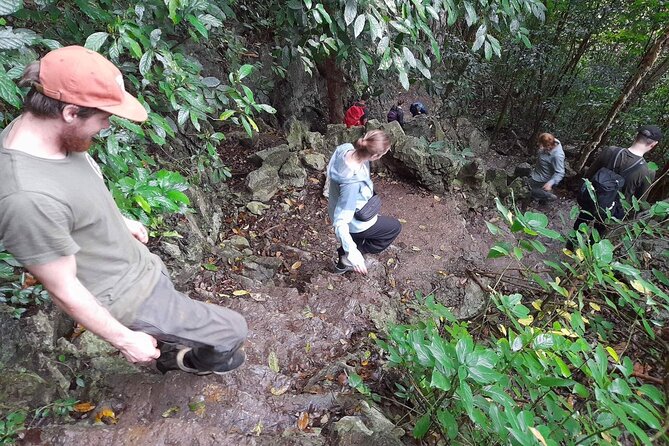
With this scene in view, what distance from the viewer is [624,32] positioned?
7.74 m

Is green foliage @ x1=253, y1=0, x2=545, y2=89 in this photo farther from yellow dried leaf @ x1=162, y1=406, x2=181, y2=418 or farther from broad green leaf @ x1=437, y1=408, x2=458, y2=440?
yellow dried leaf @ x1=162, y1=406, x2=181, y2=418

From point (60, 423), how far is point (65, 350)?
527 millimetres

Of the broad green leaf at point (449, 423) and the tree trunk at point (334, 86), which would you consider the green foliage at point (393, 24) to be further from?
the tree trunk at point (334, 86)

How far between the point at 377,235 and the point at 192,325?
227 centimetres

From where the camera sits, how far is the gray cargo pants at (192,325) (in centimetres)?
191

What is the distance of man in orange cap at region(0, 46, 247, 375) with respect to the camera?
1299 mm

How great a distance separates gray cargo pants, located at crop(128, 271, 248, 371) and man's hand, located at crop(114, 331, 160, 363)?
12cm

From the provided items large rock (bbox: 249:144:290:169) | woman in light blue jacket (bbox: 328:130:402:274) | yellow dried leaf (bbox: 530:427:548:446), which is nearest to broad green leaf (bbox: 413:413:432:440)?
yellow dried leaf (bbox: 530:427:548:446)

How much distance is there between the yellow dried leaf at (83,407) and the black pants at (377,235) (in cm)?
248

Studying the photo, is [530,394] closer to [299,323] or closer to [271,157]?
[299,323]

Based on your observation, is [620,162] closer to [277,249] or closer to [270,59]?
[277,249]

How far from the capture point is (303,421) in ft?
→ 8.12

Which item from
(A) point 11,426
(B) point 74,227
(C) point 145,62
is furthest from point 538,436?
(C) point 145,62

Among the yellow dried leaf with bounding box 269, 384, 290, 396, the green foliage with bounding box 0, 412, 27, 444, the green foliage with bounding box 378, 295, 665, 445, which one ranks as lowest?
the yellow dried leaf with bounding box 269, 384, 290, 396
